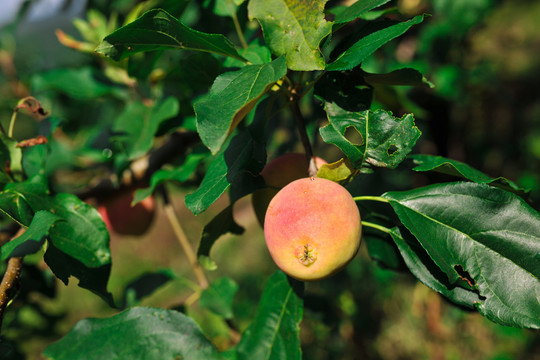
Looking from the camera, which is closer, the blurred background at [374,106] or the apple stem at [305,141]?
the apple stem at [305,141]

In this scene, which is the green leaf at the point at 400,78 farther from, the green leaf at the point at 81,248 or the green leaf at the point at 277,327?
the green leaf at the point at 81,248

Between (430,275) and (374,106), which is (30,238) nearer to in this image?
(430,275)

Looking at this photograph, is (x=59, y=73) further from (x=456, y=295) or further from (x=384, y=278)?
(x=384, y=278)

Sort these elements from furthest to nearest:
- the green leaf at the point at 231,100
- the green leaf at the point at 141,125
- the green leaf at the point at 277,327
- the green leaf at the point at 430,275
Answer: the green leaf at the point at 141,125, the green leaf at the point at 277,327, the green leaf at the point at 430,275, the green leaf at the point at 231,100

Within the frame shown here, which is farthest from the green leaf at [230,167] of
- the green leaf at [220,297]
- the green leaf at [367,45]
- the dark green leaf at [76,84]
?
the dark green leaf at [76,84]

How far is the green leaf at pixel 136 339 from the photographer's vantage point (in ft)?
2.28

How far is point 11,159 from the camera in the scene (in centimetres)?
83

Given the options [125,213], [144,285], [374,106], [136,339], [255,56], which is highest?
[255,56]

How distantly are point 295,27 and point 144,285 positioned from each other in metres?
0.91

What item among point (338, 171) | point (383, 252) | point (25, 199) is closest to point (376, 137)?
point (338, 171)

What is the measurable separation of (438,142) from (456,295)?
146cm

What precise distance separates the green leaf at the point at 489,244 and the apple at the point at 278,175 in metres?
0.20

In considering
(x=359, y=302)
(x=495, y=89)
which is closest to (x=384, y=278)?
(x=359, y=302)

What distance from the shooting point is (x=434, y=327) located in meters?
1.98
